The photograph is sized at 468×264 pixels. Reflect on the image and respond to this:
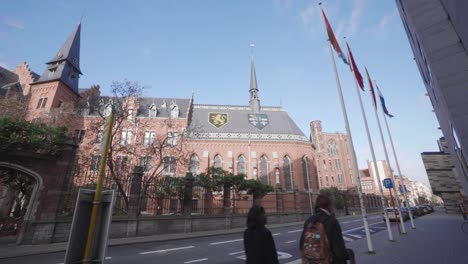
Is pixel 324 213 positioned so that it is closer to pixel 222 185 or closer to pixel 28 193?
pixel 222 185

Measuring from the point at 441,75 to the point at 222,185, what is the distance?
17.8 metres

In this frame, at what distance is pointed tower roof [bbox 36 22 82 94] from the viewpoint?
3459 cm

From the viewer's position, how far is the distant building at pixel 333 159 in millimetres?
63188

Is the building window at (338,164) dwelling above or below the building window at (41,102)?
below

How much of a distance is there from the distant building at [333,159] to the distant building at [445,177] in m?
26.3

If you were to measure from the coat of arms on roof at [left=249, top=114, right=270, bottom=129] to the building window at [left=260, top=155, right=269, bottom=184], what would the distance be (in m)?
7.53

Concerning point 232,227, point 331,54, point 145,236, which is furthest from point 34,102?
point 331,54

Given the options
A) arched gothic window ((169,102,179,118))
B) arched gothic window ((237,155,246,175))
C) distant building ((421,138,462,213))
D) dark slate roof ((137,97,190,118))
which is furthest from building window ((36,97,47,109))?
distant building ((421,138,462,213))

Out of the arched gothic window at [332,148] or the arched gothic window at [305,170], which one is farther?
the arched gothic window at [332,148]

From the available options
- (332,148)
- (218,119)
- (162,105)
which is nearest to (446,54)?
(218,119)

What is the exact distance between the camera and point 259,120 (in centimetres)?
4494

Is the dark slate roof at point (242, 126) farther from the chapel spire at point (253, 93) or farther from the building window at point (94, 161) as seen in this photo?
the building window at point (94, 161)

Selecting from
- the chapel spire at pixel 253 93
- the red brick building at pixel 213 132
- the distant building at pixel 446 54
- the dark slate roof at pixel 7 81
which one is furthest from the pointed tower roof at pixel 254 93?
the dark slate roof at pixel 7 81

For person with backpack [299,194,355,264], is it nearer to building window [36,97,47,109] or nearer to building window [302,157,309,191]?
building window [302,157,309,191]
